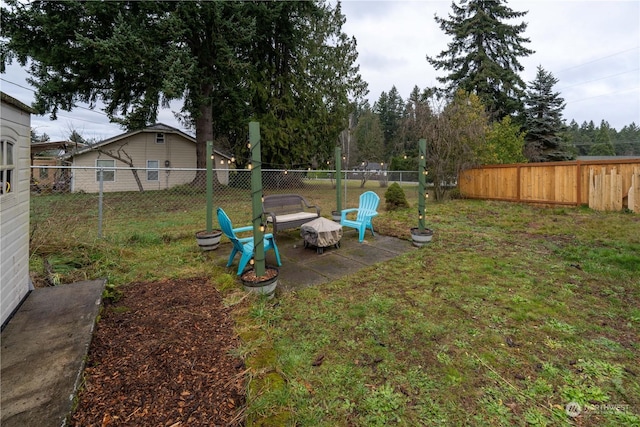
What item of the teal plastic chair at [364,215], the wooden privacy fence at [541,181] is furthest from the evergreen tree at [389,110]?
the teal plastic chair at [364,215]

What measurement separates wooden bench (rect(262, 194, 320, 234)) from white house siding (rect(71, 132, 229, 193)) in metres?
10.8

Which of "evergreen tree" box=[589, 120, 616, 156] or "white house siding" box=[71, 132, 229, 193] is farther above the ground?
"evergreen tree" box=[589, 120, 616, 156]

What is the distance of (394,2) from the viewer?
31.3 feet

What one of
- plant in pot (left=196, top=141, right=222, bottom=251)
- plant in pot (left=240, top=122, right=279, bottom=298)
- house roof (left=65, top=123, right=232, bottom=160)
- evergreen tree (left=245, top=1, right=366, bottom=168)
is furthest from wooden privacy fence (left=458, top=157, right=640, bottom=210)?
house roof (left=65, top=123, right=232, bottom=160)

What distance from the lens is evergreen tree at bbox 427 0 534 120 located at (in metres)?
19.0

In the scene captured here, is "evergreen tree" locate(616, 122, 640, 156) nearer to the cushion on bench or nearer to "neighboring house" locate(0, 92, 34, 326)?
the cushion on bench

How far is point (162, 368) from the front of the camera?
1849mm

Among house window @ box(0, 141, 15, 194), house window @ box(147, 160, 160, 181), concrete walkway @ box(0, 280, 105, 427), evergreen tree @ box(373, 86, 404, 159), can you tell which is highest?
evergreen tree @ box(373, 86, 404, 159)

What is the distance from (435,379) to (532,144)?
21995 mm

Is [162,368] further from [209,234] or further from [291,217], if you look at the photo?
[291,217]

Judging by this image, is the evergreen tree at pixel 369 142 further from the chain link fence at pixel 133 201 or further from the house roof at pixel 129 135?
the house roof at pixel 129 135

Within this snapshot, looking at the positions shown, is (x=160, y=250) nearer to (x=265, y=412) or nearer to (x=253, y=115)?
(x=265, y=412)

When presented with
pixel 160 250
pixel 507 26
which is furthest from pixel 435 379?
pixel 507 26

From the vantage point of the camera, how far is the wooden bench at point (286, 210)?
4.90m
